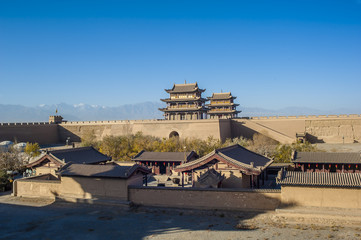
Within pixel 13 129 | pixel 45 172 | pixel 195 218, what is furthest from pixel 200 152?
pixel 13 129

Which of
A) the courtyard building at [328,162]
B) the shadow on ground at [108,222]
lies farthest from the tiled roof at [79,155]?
the courtyard building at [328,162]

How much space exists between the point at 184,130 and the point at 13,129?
28.6 meters

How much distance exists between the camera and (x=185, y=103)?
5891 centimetres

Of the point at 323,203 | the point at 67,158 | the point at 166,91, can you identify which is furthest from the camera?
the point at 166,91

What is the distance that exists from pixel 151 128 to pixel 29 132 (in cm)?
2184

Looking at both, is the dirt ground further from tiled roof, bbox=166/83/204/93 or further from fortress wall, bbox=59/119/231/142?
tiled roof, bbox=166/83/204/93

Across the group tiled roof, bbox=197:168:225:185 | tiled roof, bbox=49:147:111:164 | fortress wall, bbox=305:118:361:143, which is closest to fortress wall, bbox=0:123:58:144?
tiled roof, bbox=49:147:111:164

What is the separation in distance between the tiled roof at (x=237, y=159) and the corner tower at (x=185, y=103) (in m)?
32.0

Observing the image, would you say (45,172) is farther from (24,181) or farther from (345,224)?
(345,224)

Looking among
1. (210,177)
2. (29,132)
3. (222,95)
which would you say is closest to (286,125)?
(222,95)

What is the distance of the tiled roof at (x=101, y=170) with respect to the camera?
2009cm

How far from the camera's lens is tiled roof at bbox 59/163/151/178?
791 inches

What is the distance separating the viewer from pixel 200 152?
3806 cm

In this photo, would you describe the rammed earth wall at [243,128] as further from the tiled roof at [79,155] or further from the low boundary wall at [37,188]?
the low boundary wall at [37,188]
